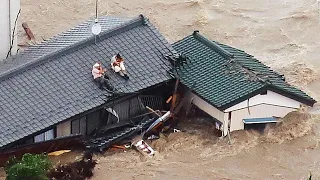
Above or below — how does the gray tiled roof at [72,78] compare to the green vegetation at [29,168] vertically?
above

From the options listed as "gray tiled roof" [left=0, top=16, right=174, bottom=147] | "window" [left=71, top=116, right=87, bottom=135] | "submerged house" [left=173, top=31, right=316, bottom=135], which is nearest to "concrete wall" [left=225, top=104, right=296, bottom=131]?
"submerged house" [left=173, top=31, right=316, bottom=135]

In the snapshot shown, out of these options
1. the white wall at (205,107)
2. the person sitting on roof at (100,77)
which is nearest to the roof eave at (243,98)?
the white wall at (205,107)

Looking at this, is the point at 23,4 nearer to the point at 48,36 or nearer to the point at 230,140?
the point at 48,36

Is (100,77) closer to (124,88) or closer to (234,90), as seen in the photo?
(124,88)

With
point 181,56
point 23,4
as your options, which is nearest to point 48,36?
point 23,4

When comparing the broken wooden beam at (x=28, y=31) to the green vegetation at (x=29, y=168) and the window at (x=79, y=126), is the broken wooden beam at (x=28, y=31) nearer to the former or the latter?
the window at (x=79, y=126)

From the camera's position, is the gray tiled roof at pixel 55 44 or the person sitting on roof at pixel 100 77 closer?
the person sitting on roof at pixel 100 77
